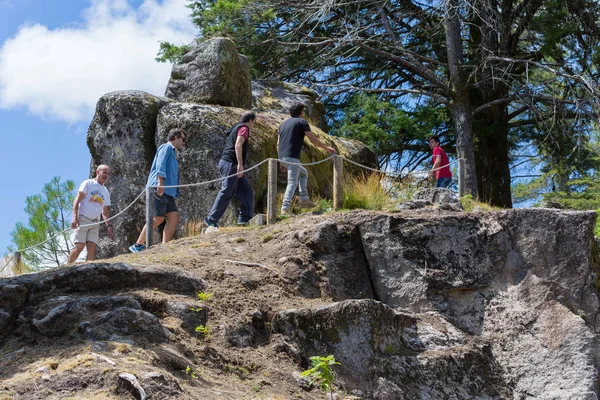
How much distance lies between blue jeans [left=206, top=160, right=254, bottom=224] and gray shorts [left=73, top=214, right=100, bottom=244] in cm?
156

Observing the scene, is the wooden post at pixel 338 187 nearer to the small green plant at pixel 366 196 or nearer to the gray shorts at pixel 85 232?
the small green plant at pixel 366 196

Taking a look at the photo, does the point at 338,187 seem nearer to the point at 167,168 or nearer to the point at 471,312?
the point at 167,168

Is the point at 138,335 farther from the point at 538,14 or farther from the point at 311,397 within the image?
the point at 538,14

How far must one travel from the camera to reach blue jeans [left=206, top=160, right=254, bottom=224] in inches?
444

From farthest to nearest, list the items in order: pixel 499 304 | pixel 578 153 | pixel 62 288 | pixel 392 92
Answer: pixel 392 92 < pixel 578 153 < pixel 499 304 < pixel 62 288

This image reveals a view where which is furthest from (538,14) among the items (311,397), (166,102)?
(311,397)

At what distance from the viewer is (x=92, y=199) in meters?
10.7

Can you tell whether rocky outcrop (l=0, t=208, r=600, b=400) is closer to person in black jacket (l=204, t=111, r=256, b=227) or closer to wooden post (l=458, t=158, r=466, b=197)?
person in black jacket (l=204, t=111, r=256, b=227)

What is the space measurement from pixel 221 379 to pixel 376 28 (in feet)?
50.5

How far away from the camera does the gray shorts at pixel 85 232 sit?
10.4 meters

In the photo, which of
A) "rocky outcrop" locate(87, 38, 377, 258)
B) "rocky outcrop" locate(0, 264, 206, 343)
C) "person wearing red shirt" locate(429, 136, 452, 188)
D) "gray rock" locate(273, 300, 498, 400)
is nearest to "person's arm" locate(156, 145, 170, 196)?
"rocky outcrop" locate(87, 38, 377, 258)

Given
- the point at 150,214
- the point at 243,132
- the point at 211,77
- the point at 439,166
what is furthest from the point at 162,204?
the point at 439,166

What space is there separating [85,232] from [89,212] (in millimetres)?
272

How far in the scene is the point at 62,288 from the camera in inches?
293
